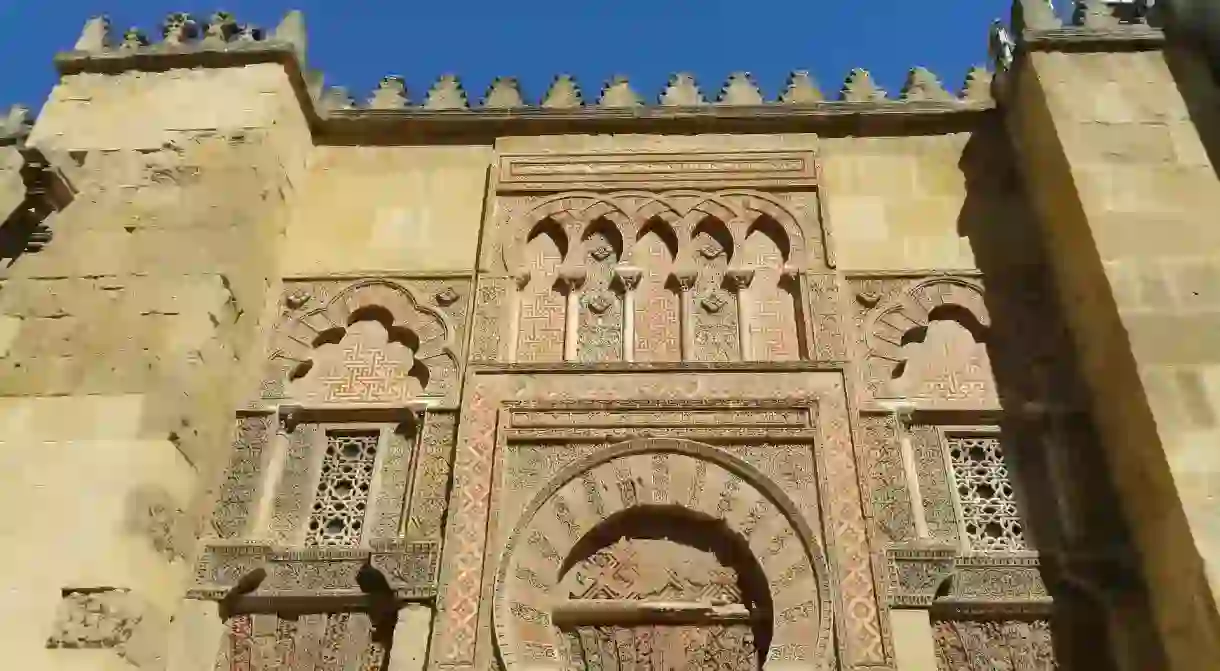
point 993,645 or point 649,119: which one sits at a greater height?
point 649,119

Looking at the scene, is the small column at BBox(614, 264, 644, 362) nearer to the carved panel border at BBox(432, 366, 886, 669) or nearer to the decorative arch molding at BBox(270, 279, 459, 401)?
the carved panel border at BBox(432, 366, 886, 669)

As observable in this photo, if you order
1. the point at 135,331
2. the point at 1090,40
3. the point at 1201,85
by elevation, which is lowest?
the point at 135,331

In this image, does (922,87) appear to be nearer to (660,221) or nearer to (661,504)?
(660,221)

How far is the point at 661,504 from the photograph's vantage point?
3.54 metres

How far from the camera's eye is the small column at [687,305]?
159 inches

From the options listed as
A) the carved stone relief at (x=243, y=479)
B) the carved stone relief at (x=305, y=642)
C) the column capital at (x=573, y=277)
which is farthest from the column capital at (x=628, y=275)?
the carved stone relief at (x=305, y=642)

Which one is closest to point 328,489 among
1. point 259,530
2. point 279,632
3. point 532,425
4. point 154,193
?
point 259,530

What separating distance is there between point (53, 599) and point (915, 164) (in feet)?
12.1

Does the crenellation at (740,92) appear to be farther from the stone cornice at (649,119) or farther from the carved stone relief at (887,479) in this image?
the carved stone relief at (887,479)

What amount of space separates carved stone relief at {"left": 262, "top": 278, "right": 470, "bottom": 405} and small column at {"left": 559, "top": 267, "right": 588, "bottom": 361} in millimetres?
404

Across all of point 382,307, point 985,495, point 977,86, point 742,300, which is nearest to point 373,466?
point 382,307

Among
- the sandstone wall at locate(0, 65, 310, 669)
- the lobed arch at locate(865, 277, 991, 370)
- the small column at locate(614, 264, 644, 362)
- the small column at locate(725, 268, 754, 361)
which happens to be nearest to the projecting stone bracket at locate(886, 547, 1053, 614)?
the lobed arch at locate(865, 277, 991, 370)

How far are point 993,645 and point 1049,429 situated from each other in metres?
0.87

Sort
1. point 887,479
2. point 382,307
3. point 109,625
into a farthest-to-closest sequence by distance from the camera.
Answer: point 382,307 → point 887,479 → point 109,625
